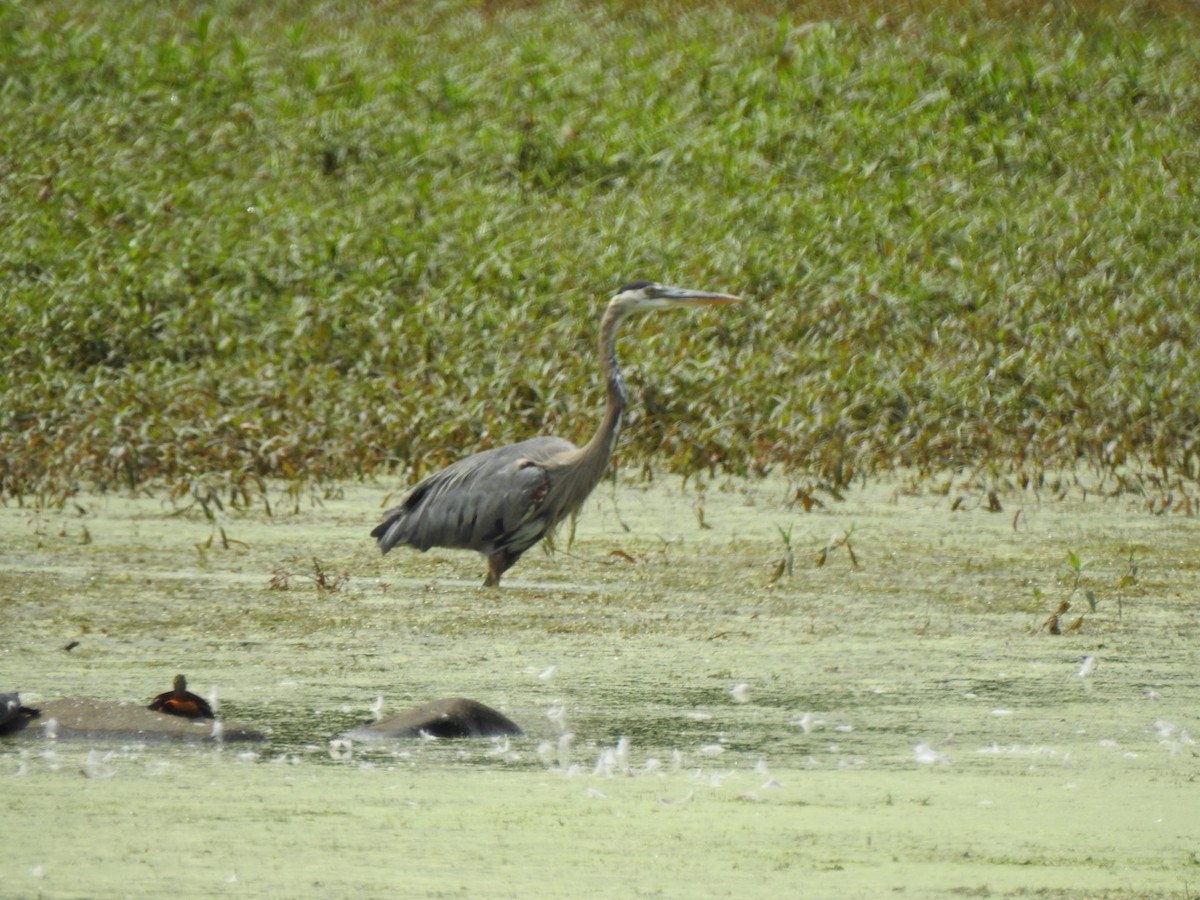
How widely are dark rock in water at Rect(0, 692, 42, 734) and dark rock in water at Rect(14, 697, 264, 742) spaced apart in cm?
2

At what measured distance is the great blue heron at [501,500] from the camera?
5672mm

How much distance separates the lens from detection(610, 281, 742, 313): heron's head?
20.7ft

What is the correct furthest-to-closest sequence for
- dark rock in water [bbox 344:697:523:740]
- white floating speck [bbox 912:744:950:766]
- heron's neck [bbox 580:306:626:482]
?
heron's neck [bbox 580:306:626:482] → dark rock in water [bbox 344:697:523:740] → white floating speck [bbox 912:744:950:766]

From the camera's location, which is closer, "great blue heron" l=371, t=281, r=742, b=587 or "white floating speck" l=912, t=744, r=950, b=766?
"white floating speck" l=912, t=744, r=950, b=766

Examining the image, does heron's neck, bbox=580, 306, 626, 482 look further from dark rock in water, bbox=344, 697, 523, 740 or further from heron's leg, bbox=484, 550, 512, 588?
dark rock in water, bbox=344, 697, 523, 740

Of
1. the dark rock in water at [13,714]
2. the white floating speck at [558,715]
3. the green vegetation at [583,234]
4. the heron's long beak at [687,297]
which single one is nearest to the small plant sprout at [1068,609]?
the white floating speck at [558,715]

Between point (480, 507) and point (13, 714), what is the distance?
2.30 meters

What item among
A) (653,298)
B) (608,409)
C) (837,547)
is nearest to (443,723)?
(837,547)

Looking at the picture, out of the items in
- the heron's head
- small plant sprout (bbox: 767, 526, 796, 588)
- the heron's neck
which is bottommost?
small plant sprout (bbox: 767, 526, 796, 588)

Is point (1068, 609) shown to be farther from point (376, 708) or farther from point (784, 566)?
point (376, 708)

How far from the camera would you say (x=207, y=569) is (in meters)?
5.54

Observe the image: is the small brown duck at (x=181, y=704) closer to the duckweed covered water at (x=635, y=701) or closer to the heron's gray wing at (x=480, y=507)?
the duckweed covered water at (x=635, y=701)

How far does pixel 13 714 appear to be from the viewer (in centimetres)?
351

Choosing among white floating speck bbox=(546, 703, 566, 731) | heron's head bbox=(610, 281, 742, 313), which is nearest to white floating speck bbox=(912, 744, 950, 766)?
white floating speck bbox=(546, 703, 566, 731)
